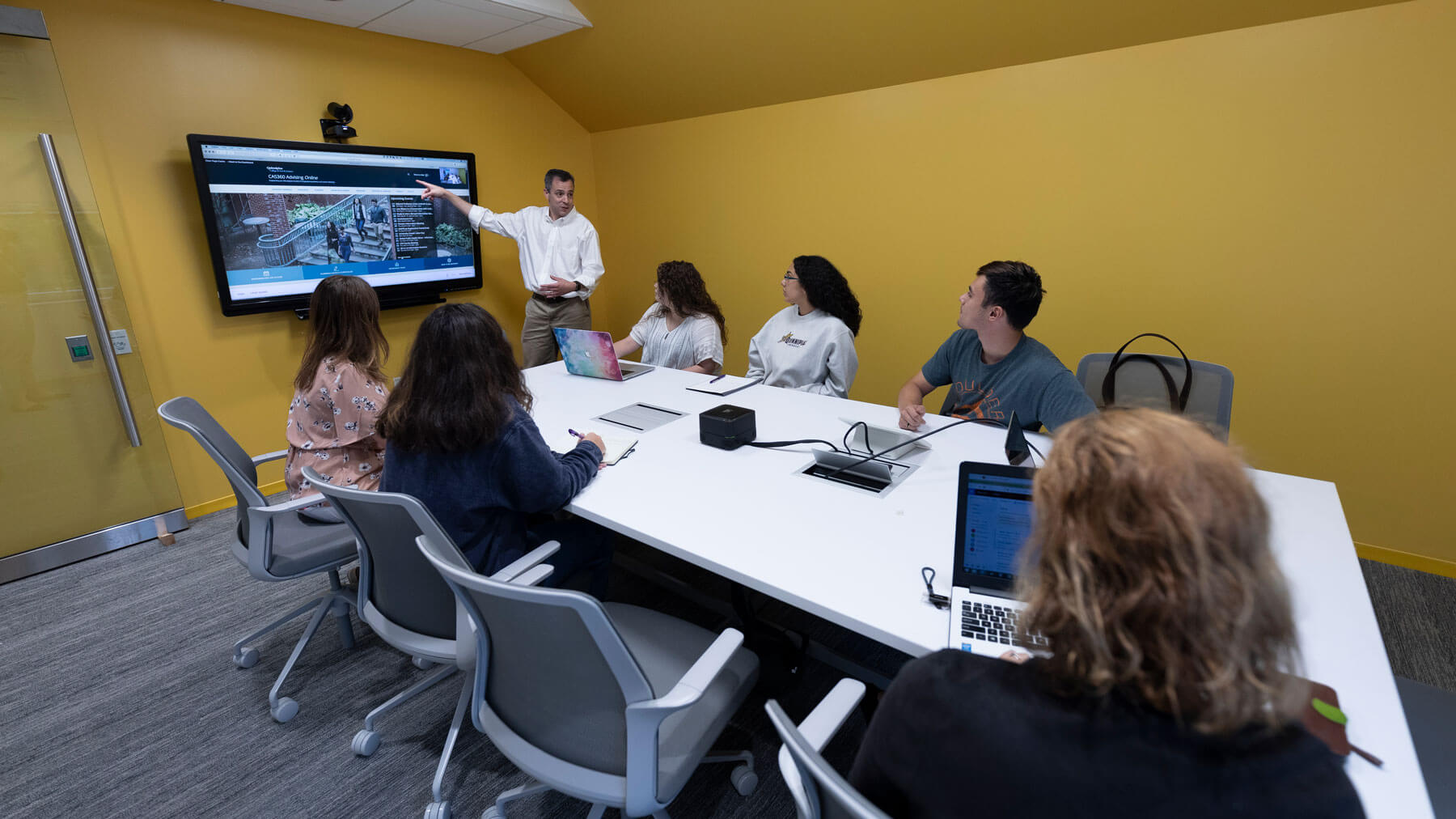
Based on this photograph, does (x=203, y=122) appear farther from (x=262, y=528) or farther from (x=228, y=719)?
(x=228, y=719)

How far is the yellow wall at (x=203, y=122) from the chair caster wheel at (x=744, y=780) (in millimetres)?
3375

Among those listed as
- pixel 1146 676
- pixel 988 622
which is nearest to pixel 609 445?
pixel 988 622

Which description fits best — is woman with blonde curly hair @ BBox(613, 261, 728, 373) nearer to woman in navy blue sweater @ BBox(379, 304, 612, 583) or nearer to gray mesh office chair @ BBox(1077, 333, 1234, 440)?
woman in navy blue sweater @ BBox(379, 304, 612, 583)

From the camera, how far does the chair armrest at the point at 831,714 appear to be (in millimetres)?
982

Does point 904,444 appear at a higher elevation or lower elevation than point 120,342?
lower

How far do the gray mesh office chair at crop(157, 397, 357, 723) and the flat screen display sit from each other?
5.42 feet

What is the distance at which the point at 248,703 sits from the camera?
210cm

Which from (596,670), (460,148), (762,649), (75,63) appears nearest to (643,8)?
(460,148)

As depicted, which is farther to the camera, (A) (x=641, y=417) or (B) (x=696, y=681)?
(A) (x=641, y=417)

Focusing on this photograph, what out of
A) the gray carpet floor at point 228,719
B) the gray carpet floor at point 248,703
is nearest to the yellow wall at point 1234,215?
the gray carpet floor at point 248,703

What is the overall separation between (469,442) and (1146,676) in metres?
1.41

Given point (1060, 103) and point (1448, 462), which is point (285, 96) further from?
point (1448, 462)

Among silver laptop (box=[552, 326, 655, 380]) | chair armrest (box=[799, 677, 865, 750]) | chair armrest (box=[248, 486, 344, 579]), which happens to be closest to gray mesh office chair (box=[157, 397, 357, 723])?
chair armrest (box=[248, 486, 344, 579])

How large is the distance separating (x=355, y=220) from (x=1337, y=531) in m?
4.42
